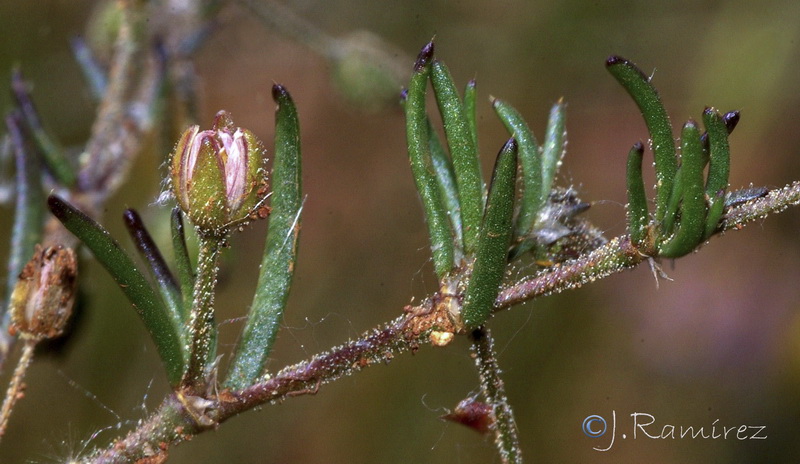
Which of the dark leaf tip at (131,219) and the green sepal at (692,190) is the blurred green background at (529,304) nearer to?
the dark leaf tip at (131,219)

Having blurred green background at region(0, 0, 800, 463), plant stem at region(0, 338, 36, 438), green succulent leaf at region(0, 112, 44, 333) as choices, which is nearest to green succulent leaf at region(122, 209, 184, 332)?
plant stem at region(0, 338, 36, 438)

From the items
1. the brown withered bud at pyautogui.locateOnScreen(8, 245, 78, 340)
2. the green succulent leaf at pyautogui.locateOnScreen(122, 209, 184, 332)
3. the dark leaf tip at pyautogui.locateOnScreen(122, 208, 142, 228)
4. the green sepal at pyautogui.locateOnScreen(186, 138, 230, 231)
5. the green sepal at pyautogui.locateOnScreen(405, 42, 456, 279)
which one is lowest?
the brown withered bud at pyautogui.locateOnScreen(8, 245, 78, 340)

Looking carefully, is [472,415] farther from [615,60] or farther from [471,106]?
[615,60]

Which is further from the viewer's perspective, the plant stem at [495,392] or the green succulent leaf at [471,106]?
the green succulent leaf at [471,106]

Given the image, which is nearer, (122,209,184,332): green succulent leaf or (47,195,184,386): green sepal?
(47,195,184,386): green sepal

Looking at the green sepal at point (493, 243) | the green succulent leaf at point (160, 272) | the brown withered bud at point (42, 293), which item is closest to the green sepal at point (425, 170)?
the green sepal at point (493, 243)

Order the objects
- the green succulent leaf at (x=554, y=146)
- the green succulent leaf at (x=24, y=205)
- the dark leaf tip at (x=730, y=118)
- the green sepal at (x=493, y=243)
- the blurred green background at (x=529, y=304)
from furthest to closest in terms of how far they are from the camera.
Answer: the blurred green background at (x=529, y=304)
the green succulent leaf at (x=24, y=205)
the green succulent leaf at (x=554, y=146)
the dark leaf tip at (x=730, y=118)
the green sepal at (x=493, y=243)

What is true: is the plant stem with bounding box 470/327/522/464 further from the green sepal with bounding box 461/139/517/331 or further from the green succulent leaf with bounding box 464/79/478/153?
the green succulent leaf with bounding box 464/79/478/153

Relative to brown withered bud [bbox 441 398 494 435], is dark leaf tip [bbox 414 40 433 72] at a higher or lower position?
higher
